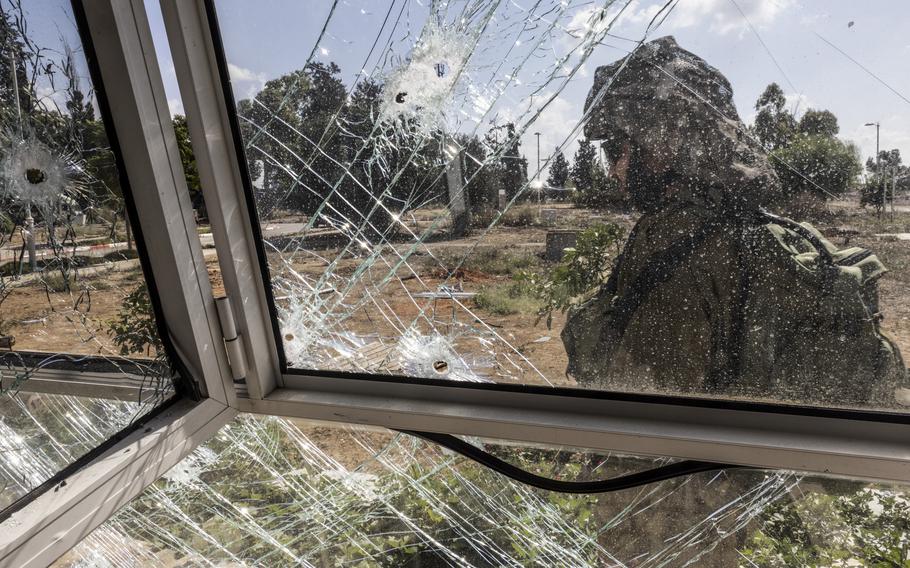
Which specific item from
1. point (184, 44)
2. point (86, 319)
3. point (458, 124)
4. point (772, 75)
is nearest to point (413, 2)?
point (458, 124)

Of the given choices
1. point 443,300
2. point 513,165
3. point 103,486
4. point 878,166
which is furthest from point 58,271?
point 878,166

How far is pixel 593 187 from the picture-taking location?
0.83m

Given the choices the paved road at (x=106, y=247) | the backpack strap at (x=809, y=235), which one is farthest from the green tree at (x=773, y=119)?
the paved road at (x=106, y=247)

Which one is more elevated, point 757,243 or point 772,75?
point 772,75

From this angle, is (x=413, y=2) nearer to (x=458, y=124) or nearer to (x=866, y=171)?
(x=458, y=124)

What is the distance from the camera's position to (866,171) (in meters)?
0.71

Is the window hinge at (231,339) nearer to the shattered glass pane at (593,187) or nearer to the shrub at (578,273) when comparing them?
the shattered glass pane at (593,187)

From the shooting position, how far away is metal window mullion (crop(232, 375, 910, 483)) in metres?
0.77

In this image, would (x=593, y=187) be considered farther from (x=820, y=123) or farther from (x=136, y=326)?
(x=136, y=326)

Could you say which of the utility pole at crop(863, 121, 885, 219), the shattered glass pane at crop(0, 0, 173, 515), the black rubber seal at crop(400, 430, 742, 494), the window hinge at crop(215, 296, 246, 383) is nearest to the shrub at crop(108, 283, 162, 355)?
the shattered glass pane at crop(0, 0, 173, 515)

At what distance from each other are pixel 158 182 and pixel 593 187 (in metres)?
0.73

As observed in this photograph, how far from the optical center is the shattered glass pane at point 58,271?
756 millimetres

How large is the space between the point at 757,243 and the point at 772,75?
0.24 metres

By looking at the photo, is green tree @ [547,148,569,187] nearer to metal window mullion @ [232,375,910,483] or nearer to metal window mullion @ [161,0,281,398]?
metal window mullion @ [232,375,910,483]
